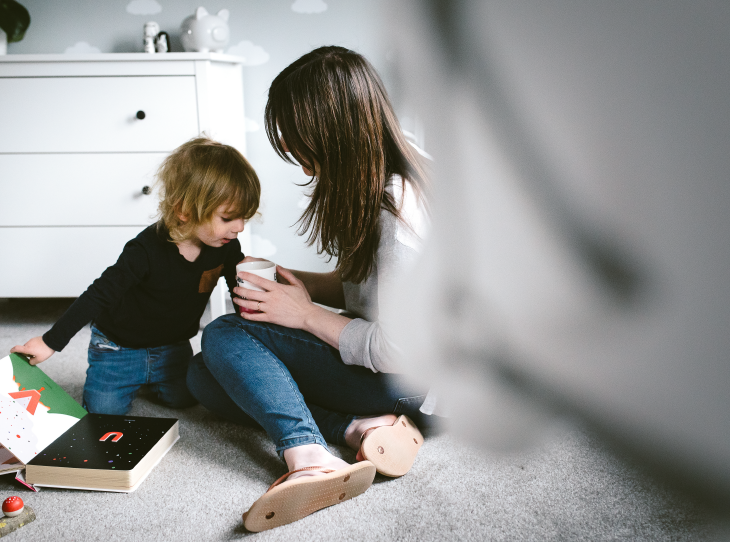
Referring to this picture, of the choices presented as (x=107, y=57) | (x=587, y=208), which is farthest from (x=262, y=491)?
(x=107, y=57)

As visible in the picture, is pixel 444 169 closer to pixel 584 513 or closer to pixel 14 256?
pixel 584 513

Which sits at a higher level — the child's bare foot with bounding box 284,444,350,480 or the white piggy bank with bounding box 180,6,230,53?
the white piggy bank with bounding box 180,6,230,53

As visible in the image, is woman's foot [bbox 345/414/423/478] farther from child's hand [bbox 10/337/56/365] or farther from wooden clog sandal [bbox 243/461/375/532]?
child's hand [bbox 10/337/56/365]

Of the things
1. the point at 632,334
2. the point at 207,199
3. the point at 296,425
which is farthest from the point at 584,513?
the point at 207,199

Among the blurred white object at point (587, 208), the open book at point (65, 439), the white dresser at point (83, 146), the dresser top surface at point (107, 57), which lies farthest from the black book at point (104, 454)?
the dresser top surface at point (107, 57)

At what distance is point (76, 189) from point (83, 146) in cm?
11

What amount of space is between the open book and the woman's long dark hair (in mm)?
479

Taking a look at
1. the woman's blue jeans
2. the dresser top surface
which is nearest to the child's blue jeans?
the woman's blue jeans

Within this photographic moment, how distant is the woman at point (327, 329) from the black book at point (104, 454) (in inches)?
5.2

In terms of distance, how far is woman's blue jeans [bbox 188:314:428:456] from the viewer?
2.59ft

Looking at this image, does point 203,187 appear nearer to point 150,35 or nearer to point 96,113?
point 96,113

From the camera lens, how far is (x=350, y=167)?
471mm

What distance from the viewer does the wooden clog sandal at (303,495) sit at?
65cm

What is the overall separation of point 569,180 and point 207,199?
0.93 metres
